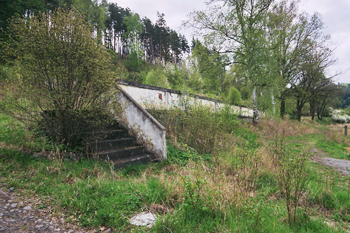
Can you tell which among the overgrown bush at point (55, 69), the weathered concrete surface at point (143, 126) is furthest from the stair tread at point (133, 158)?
the overgrown bush at point (55, 69)

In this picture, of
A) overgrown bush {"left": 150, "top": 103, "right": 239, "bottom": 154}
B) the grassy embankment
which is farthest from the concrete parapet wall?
the grassy embankment

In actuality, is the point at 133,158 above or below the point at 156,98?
below

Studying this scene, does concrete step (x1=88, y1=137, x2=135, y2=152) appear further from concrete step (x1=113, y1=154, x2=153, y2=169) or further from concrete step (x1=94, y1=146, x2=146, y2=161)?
concrete step (x1=113, y1=154, x2=153, y2=169)

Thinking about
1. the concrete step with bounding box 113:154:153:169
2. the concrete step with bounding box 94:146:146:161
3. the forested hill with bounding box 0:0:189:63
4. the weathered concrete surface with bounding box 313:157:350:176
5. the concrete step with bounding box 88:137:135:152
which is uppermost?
the forested hill with bounding box 0:0:189:63

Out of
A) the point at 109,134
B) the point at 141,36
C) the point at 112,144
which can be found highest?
the point at 141,36

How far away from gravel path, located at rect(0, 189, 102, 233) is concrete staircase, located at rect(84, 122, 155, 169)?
198 centimetres

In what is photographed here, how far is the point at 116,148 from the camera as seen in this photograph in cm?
582

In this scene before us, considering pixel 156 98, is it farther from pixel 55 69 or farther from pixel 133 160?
pixel 55 69

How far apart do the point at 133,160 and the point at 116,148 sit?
0.70 meters

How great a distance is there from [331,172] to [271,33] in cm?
1189

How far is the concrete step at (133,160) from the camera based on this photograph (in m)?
5.09

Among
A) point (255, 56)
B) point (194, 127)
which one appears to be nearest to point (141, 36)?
point (255, 56)

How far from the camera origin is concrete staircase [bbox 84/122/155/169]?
5.21m

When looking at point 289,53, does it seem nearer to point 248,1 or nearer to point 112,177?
point 248,1
